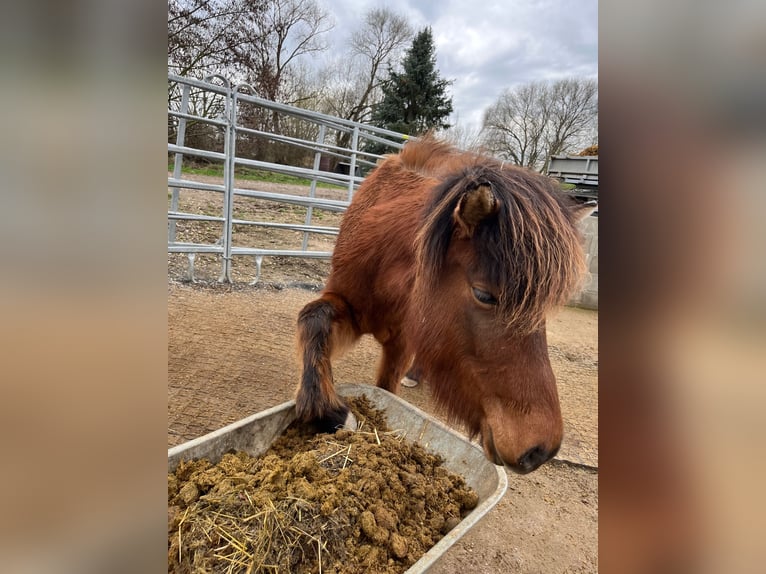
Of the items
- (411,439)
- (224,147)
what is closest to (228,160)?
(224,147)

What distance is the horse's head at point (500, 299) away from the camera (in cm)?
117

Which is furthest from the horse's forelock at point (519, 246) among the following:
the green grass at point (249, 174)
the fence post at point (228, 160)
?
the green grass at point (249, 174)

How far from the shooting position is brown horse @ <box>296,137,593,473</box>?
1177 millimetres

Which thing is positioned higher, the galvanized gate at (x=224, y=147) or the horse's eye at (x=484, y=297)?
the galvanized gate at (x=224, y=147)

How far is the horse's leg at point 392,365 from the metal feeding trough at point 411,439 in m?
0.36

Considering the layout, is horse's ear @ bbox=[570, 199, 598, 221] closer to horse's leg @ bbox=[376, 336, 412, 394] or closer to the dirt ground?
the dirt ground

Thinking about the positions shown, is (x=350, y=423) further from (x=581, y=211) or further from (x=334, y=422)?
(x=581, y=211)

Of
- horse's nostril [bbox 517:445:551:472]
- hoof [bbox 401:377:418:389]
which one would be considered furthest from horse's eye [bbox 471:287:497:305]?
hoof [bbox 401:377:418:389]

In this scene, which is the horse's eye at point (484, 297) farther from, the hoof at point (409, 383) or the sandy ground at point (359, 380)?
the hoof at point (409, 383)
